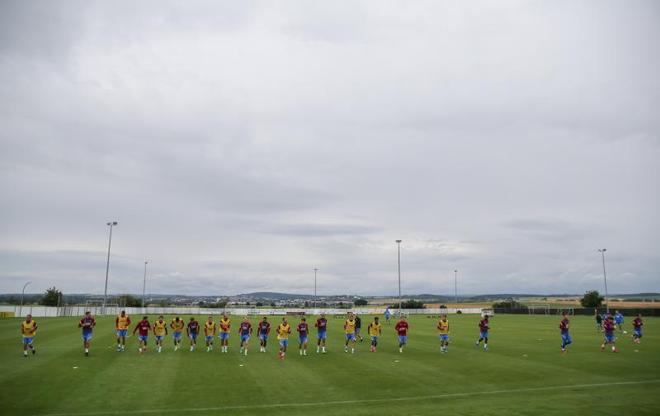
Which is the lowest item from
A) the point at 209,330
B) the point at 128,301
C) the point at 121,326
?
the point at 128,301

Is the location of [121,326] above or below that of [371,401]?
above

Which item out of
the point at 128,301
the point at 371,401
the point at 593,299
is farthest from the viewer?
the point at 128,301

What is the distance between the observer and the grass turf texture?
47.0 ft

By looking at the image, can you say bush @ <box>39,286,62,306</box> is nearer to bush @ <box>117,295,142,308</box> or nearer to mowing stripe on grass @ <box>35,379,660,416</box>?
bush @ <box>117,295,142,308</box>

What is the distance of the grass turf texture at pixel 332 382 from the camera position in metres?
14.3

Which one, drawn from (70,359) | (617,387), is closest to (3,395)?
(70,359)

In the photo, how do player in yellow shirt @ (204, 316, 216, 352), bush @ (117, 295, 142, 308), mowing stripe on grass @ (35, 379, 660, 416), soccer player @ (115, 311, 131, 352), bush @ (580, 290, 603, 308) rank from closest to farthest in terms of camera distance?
mowing stripe on grass @ (35, 379, 660, 416) → soccer player @ (115, 311, 131, 352) → player in yellow shirt @ (204, 316, 216, 352) → bush @ (580, 290, 603, 308) → bush @ (117, 295, 142, 308)

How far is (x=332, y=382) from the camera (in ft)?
60.1

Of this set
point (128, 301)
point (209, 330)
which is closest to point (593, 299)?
point (209, 330)

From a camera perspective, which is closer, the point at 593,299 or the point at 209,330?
the point at 209,330

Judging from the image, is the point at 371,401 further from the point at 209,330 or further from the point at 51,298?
the point at 51,298

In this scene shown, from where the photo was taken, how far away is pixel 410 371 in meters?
20.9

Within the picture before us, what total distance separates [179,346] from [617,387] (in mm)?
23508

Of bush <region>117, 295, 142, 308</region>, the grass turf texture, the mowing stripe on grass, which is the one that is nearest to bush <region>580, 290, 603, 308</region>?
the grass turf texture
